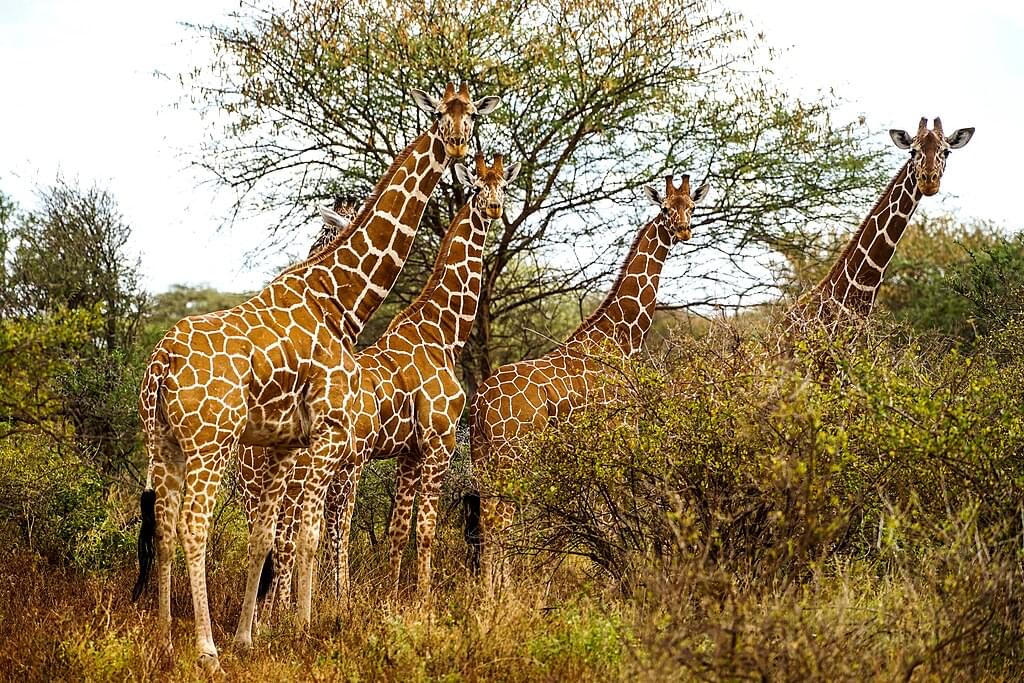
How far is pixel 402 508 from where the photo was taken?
930 cm

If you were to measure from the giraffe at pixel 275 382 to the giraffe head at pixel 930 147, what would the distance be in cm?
412

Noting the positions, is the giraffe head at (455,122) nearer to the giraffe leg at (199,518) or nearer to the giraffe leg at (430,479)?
the giraffe leg at (430,479)

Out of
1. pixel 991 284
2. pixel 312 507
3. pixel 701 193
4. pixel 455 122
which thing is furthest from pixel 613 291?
pixel 991 284

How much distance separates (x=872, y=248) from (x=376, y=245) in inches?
198

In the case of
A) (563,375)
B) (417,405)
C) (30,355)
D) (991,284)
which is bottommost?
(417,405)

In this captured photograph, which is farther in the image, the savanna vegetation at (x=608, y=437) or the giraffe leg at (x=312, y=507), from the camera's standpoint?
the giraffe leg at (x=312, y=507)

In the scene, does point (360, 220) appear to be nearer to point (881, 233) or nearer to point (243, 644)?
point (243, 644)

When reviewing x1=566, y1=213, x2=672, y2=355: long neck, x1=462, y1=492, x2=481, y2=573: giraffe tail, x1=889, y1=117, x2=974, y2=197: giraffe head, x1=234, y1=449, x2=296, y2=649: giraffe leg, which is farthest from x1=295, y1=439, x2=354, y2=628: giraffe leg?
x1=889, y1=117, x2=974, y2=197: giraffe head

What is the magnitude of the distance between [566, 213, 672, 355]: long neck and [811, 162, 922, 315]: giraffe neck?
62.2 inches

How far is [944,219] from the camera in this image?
92.1ft

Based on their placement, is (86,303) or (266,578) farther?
(86,303)

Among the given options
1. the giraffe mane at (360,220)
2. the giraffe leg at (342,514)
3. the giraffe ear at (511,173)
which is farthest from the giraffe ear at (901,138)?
the giraffe leg at (342,514)

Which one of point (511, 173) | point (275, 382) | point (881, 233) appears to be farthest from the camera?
point (881, 233)

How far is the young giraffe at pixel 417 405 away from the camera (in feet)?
28.8
